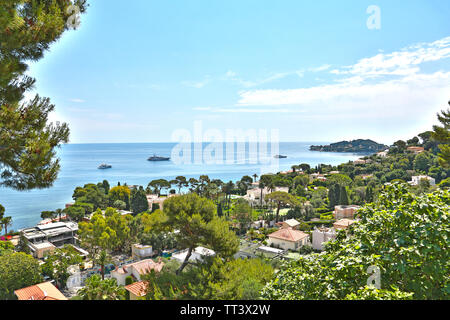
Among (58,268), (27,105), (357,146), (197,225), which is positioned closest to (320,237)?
(197,225)

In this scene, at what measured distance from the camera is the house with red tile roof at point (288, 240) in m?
16.8

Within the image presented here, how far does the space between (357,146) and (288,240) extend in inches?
3886

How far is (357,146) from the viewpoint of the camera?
102 m

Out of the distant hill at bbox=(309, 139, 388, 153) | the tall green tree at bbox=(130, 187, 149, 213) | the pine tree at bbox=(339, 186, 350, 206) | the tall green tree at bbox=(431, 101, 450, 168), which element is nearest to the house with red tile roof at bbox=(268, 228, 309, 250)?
the tall green tree at bbox=(431, 101, 450, 168)

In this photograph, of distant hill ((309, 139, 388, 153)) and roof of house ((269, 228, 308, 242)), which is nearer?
roof of house ((269, 228, 308, 242))

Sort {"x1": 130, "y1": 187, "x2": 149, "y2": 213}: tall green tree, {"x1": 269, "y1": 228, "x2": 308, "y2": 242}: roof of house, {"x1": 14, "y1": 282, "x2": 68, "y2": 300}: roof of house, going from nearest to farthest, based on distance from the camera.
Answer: {"x1": 14, "y1": 282, "x2": 68, "y2": 300}: roof of house → {"x1": 269, "y1": 228, "x2": 308, "y2": 242}: roof of house → {"x1": 130, "y1": 187, "x2": 149, "y2": 213}: tall green tree

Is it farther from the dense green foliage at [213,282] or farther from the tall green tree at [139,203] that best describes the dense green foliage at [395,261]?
the tall green tree at [139,203]

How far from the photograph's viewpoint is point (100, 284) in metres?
6.45

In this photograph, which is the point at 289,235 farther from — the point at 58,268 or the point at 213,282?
the point at 58,268

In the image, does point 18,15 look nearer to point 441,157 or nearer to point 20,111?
point 20,111

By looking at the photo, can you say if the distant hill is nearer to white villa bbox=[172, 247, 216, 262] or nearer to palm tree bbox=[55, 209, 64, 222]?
palm tree bbox=[55, 209, 64, 222]

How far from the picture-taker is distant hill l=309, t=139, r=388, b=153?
290 ft

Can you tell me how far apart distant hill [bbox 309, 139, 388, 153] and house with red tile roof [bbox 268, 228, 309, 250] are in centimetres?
7946
